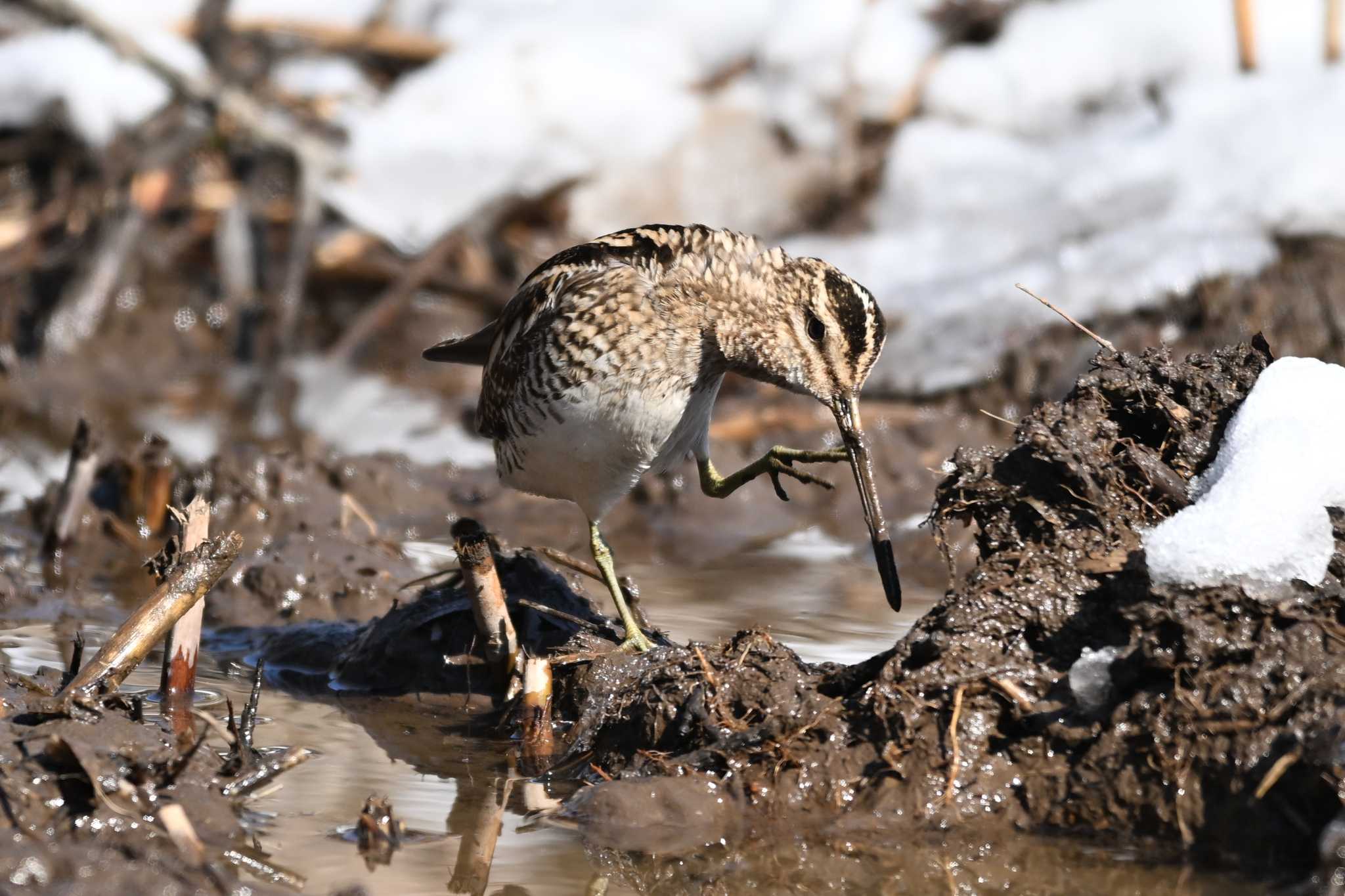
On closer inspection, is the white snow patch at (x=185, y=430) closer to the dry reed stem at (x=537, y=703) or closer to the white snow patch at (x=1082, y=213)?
the white snow patch at (x=1082, y=213)

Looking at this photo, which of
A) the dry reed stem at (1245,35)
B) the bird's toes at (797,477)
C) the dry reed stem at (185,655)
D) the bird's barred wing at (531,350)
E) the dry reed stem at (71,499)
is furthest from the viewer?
the dry reed stem at (1245,35)

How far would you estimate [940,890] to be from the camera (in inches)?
133

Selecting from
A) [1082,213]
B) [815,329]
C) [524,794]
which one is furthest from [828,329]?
[1082,213]

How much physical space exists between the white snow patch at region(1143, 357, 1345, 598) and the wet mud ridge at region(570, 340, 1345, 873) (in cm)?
6

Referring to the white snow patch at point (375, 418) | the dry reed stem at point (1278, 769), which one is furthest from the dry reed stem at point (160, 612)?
the white snow patch at point (375, 418)

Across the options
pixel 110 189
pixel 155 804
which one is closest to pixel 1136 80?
pixel 110 189

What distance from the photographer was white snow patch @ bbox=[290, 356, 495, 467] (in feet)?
26.8

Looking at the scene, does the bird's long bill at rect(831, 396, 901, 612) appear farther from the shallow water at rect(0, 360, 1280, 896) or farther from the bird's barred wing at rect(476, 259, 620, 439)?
the bird's barred wing at rect(476, 259, 620, 439)

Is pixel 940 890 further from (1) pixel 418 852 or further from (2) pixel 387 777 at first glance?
(2) pixel 387 777

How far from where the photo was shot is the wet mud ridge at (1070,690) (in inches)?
135

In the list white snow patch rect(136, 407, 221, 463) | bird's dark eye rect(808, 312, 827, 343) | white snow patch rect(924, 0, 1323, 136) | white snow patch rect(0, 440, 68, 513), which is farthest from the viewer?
white snow patch rect(924, 0, 1323, 136)

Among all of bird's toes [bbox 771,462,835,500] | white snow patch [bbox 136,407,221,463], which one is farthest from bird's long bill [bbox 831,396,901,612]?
white snow patch [bbox 136,407,221,463]

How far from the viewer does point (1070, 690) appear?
3684mm

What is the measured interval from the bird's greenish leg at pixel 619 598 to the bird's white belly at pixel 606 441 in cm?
9
